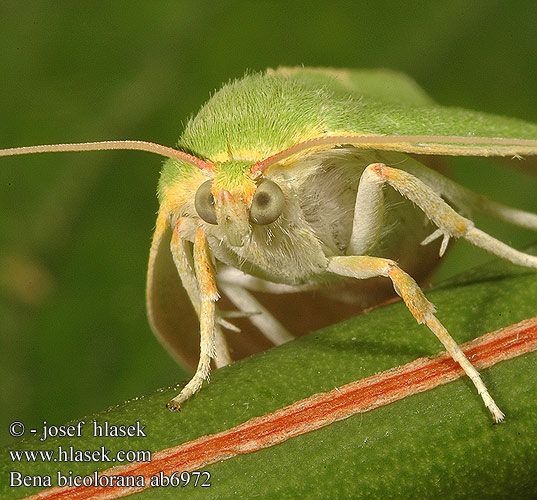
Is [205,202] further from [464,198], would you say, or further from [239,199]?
[464,198]

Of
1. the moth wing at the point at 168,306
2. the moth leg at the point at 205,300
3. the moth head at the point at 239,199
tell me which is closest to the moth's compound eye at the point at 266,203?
the moth head at the point at 239,199

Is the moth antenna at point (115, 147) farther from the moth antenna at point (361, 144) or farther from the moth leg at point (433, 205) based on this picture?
the moth leg at point (433, 205)

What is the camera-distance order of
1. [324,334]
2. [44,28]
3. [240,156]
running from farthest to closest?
[44,28] < [240,156] < [324,334]

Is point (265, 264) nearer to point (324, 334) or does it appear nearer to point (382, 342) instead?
point (324, 334)

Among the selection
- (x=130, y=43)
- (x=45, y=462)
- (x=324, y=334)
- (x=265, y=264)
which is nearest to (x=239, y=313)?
(x=265, y=264)

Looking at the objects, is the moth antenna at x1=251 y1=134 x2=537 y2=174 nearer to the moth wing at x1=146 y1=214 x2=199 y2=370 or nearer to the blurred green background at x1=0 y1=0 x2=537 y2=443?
the moth wing at x1=146 y1=214 x2=199 y2=370

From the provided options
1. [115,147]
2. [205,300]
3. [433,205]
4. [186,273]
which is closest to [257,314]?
[186,273]

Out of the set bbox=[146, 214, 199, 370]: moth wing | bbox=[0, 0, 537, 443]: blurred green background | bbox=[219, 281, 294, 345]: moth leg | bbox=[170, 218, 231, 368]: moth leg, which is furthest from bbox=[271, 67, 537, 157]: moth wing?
bbox=[0, 0, 537, 443]: blurred green background
